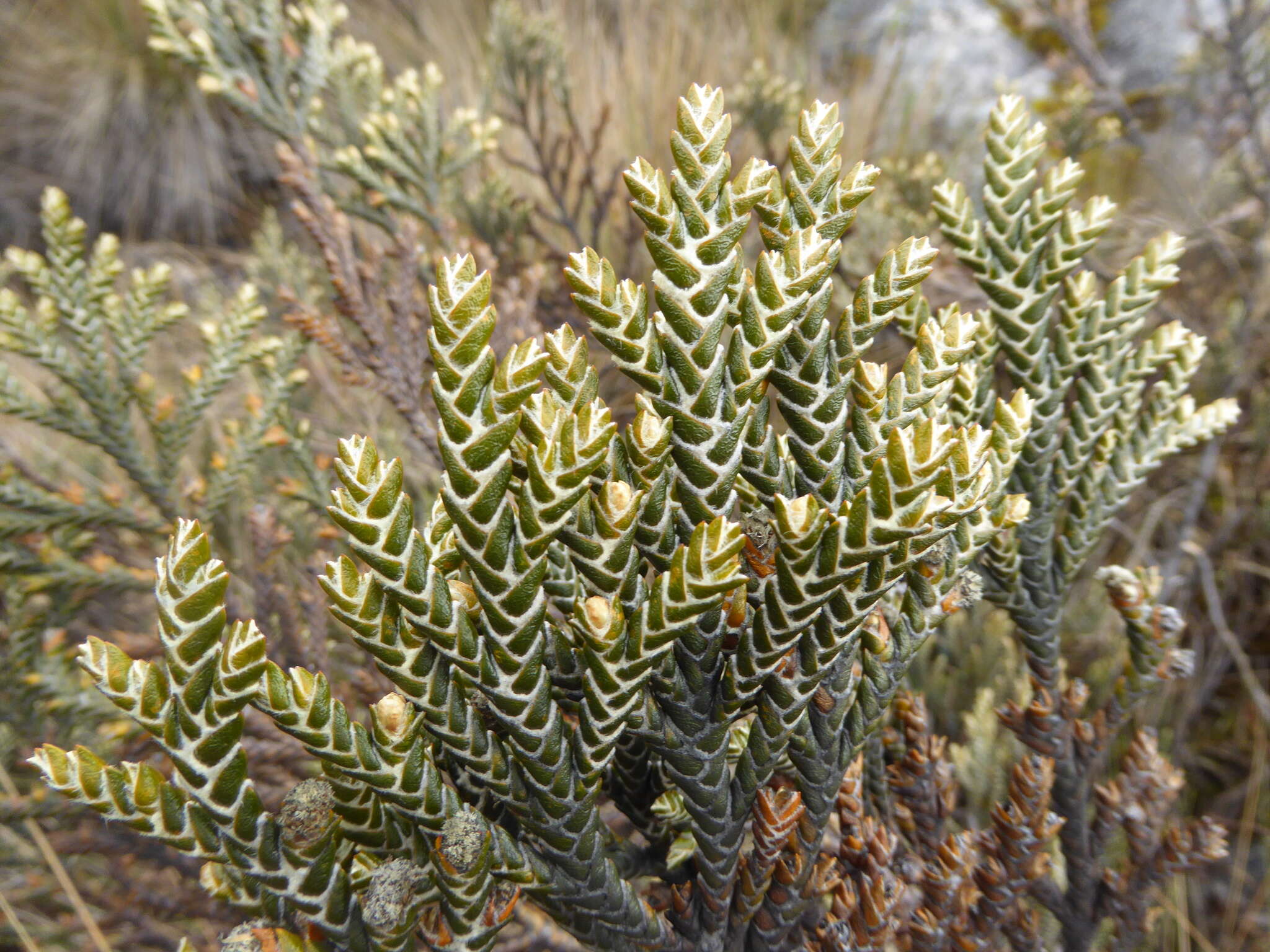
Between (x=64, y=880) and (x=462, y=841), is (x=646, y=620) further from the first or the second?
(x=64, y=880)

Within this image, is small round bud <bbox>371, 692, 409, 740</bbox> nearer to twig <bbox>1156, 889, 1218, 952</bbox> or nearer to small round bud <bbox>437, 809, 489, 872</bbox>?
small round bud <bbox>437, 809, 489, 872</bbox>

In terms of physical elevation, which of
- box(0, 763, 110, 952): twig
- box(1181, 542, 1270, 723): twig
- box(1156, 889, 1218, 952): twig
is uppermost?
box(1181, 542, 1270, 723): twig

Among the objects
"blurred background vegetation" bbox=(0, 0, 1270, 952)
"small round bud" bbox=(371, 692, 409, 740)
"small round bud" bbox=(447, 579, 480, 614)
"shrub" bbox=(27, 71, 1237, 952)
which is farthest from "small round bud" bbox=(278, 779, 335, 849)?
"blurred background vegetation" bbox=(0, 0, 1270, 952)

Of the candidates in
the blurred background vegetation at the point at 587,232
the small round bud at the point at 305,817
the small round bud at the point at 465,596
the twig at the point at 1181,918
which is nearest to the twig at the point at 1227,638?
the blurred background vegetation at the point at 587,232

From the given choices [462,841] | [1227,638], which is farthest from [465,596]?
[1227,638]

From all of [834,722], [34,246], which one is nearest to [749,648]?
[834,722]

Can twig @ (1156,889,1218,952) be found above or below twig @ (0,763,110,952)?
above
